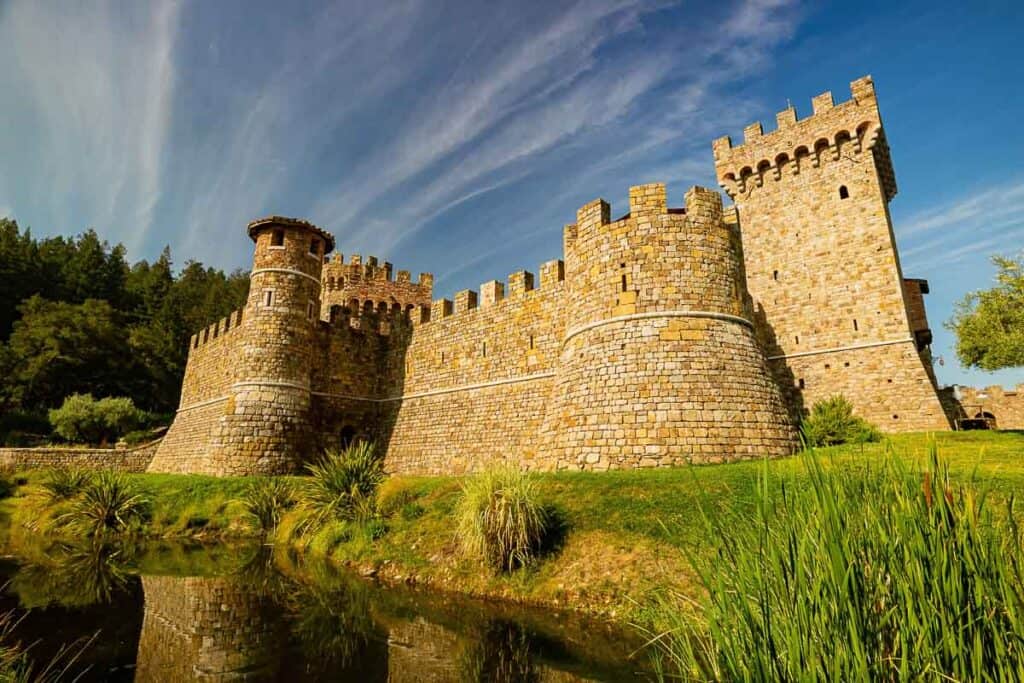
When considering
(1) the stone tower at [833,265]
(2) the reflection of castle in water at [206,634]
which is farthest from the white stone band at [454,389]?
(2) the reflection of castle in water at [206,634]

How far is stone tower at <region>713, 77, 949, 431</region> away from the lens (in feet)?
50.6

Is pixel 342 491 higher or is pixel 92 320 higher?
pixel 92 320

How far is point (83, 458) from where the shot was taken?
24.0 m

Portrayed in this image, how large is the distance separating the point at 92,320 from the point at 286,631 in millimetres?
35948

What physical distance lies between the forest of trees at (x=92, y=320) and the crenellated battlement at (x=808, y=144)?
36873 millimetres

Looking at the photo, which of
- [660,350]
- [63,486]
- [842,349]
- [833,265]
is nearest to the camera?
[660,350]

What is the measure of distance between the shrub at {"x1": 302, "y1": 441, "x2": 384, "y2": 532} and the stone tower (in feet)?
41.9

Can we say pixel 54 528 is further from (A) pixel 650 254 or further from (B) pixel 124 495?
(A) pixel 650 254

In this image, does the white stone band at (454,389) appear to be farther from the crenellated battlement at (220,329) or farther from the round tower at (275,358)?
the crenellated battlement at (220,329)

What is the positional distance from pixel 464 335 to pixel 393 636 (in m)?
15.1

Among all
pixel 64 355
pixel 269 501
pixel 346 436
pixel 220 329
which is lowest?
pixel 269 501

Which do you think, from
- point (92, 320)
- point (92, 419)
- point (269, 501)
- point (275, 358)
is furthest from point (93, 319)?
point (269, 501)

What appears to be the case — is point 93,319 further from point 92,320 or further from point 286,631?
point 286,631

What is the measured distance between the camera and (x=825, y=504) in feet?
8.16
